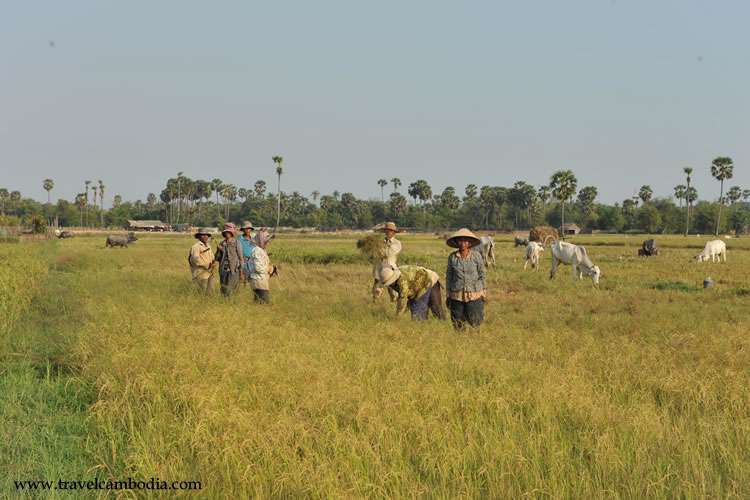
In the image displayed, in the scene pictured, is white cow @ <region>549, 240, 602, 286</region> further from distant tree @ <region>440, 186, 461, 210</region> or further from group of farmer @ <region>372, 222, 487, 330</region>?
distant tree @ <region>440, 186, 461, 210</region>

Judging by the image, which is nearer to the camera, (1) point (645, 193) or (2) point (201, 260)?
(2) point (201, 260)

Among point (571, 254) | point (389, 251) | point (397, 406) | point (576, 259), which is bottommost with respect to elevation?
point (397, 406)

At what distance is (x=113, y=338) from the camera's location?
20.9 ft

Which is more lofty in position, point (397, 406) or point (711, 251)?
point (711, 251)

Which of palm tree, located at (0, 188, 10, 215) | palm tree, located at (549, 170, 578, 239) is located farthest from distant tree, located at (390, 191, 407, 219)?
palm tree, located at (0, 188, 10, 215)

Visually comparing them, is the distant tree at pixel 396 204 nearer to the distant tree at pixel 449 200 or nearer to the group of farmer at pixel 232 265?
the distant tree at pixel 449 200

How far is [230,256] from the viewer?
10664mm

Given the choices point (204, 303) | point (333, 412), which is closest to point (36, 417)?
point (333, 412)

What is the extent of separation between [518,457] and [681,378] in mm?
2360

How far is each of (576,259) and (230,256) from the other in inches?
429

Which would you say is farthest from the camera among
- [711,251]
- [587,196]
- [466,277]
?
[587,196]

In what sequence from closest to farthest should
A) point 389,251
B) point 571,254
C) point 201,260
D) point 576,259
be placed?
point 389,251 < point 201,260 < point 576,259 < point 571,254

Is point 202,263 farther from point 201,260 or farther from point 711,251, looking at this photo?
point 711,251

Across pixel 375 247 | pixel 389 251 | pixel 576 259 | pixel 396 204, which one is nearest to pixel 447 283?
pixel 389 251
